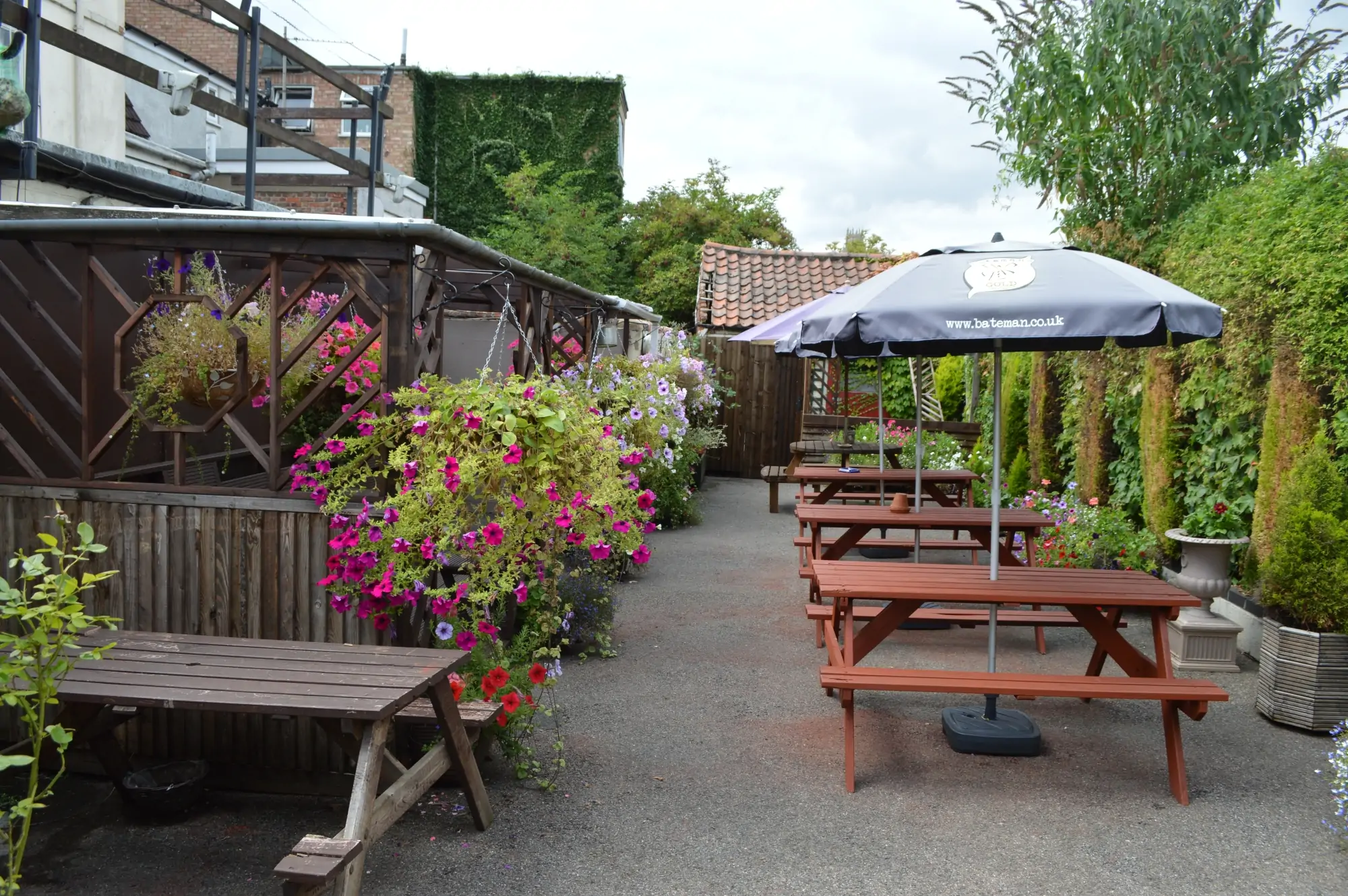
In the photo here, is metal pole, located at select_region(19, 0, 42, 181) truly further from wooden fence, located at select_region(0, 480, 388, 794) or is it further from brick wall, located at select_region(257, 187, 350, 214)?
brick wall, located at select_region(257, 187, 350, 214)

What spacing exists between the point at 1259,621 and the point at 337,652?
5141 millimetres

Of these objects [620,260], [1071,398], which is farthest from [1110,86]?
[620,260]

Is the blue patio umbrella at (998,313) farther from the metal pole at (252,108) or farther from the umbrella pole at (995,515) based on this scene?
the metal pole at (252,108)

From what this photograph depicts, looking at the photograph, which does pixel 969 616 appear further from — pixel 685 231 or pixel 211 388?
pixel 685 231

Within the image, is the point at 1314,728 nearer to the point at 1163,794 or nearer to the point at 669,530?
the point at 1163,794

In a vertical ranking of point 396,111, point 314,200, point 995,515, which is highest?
point 396,111

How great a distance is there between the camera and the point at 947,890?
3.48 meters

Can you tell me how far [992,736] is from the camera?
4.76 metres

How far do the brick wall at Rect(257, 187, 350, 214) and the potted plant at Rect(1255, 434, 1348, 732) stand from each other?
15151mm

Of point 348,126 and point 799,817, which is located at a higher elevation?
point 348,126

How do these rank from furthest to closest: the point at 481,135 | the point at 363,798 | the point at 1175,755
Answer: the point at 481,135 < the point at 1175,755 < the point at 363,798

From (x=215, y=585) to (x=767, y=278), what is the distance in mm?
15319

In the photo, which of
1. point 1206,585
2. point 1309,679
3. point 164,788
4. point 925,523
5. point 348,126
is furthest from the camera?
point 348,126

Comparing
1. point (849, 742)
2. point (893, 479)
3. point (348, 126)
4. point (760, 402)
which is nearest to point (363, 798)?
point (849, 742)
